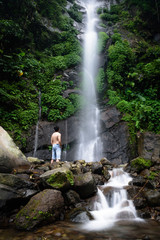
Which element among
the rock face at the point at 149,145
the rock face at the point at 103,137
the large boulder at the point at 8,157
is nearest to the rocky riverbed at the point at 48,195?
the large boulder at the point at 8,157

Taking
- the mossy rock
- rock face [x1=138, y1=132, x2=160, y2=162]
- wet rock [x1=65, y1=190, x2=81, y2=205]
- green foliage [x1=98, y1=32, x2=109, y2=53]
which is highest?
green foliage [x1=98, y1=32, x2=109, y2=53]

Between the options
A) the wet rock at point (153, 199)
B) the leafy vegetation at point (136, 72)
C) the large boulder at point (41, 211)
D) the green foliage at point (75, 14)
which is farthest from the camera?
the green foliage at point (75, 14)

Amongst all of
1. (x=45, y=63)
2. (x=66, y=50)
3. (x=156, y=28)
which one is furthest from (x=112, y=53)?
(x=156, y=28)

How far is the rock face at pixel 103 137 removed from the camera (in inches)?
381

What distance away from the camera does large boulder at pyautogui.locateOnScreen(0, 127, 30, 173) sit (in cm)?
469

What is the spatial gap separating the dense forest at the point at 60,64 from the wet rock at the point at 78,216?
20.5ft

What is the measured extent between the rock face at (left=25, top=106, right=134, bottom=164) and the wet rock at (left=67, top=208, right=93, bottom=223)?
592 centimetres

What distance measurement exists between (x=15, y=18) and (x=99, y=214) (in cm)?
1470

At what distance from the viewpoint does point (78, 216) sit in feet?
12.6

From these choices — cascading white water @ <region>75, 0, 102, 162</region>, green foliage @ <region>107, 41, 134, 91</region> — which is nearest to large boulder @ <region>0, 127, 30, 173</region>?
cascading white water @ <region>75, 0, 102, 162</region>

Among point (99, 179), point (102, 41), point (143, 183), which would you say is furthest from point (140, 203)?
point (102, 41)

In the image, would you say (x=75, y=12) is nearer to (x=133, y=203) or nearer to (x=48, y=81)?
(x=48, y=81)

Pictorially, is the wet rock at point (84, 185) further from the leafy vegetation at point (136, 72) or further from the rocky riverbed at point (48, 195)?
the leafy vegetation at point (136, 72)

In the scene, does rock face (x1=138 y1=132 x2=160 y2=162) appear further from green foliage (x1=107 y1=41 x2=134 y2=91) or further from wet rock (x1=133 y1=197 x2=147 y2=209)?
green foliage (x1=107 y1=41 x2=134 y2=91)
